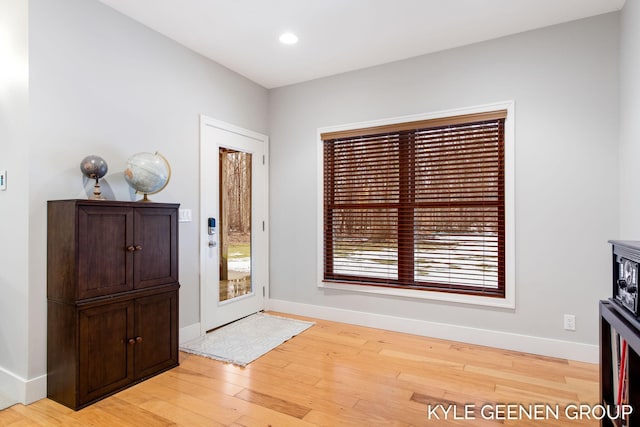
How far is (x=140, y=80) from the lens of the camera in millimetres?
2857

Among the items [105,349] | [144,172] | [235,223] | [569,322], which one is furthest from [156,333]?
[569,322]

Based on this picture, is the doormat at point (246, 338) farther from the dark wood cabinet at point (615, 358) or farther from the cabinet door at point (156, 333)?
the dark wood cabinet at point (615, 358)

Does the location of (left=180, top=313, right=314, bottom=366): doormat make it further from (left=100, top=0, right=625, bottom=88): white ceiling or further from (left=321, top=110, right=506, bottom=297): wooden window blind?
(left=100, top=0, right=625, bottom=88): white ceiling

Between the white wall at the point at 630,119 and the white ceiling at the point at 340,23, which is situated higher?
the white ceiling at the point at 340,23

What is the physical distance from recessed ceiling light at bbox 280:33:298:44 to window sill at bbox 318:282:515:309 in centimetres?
244

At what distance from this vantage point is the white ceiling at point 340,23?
2613 millimetres

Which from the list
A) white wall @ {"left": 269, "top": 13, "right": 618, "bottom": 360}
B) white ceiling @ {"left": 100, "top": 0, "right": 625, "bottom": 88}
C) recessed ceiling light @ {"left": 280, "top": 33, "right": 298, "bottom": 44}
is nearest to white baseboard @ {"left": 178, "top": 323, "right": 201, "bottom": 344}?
white wall @ {"left": 269, "top": 13, "right": 618, "bottom": 360}

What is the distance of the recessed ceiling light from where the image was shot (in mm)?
3049

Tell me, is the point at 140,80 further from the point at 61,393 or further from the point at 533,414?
the point at 533,414

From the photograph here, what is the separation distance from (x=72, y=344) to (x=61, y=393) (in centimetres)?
34

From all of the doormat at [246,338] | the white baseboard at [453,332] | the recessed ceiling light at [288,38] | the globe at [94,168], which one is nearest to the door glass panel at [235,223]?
the doormat at [246,338]

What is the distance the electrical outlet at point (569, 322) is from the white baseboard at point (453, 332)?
11 centimetres

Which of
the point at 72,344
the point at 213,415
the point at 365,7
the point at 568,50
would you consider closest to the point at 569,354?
the point at 568,50

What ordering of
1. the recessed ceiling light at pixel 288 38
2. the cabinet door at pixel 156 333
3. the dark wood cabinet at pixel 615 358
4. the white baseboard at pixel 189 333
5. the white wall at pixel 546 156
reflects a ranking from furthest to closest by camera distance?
1. the white baseboard at pixel 189 333
2. the recessed ceiling light at pixel 288 38
3. the white wall at pixel 546 156
4. the cabinet door at pixel 156 333
5. the dark wood cabinet at pixel 615 358
